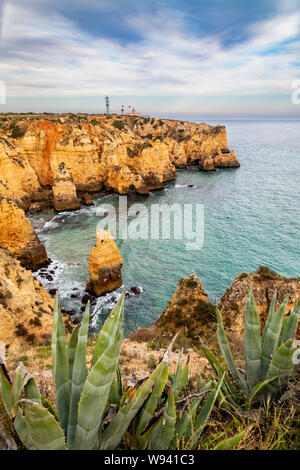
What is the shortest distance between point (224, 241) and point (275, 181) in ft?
94.1

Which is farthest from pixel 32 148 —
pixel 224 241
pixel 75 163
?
pixel 224 241

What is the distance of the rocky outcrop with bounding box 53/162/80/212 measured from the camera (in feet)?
105

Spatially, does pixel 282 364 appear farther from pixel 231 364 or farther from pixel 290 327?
pixel 231 364

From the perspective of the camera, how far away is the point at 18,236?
1894 centimetres

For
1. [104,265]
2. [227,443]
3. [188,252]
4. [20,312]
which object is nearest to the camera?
[227,443]

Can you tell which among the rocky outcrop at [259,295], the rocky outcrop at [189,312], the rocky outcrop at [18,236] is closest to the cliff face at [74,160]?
the rocky outcrop at [18,236]

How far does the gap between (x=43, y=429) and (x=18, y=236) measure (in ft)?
64.2

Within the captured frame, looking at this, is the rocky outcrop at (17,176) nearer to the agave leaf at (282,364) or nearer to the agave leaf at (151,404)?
the agave leaf at (151,404)

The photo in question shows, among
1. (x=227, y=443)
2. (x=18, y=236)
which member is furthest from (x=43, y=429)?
(x=18, y=236)

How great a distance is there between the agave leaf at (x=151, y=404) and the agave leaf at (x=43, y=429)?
0.70 metres

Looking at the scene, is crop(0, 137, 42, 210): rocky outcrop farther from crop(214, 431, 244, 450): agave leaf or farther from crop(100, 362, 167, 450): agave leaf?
crop(214, 431, 244, 450): agave leaf

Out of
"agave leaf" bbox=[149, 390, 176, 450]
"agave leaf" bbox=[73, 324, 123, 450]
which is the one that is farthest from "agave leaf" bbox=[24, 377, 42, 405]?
"agave leaf" bbox=[149, 390, 176, 450]

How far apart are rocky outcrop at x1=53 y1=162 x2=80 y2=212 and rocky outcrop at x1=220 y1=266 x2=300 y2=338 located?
27.4 meters

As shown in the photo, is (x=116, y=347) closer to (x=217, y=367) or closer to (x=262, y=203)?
(x=217, y=367)
